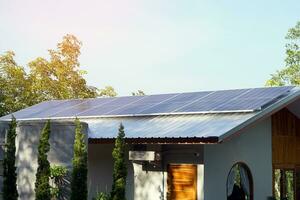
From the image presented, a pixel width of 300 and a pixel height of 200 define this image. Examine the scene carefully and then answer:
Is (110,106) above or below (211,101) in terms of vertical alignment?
above

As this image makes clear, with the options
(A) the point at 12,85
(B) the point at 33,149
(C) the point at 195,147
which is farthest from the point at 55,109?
(A) the point at 12,85

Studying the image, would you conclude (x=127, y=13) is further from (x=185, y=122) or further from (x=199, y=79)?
(x=199, y=79)

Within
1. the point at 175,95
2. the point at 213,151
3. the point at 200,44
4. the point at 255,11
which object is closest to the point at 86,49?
the point at 200,44

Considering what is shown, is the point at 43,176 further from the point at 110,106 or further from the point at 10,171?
the point at 110,106

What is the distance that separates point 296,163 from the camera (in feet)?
65.2

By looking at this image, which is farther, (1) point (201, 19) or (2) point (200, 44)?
(2) point (200, 44)

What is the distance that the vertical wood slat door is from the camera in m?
15.3

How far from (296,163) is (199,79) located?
24664 millimetres

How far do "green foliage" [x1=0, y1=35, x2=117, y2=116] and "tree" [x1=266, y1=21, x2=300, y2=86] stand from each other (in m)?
14.4

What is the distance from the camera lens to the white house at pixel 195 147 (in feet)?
49.8

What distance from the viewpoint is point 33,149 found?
1596 centimetres

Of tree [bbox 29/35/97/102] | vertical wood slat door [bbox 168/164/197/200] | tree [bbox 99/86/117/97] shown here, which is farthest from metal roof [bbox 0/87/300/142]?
tree [bbox 99/86/117/97]

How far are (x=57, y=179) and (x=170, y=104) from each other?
550 centimetres

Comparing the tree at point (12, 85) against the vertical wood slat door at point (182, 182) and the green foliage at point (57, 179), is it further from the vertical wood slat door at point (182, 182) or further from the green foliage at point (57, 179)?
the vertical wood slat door at point (182, 182)
